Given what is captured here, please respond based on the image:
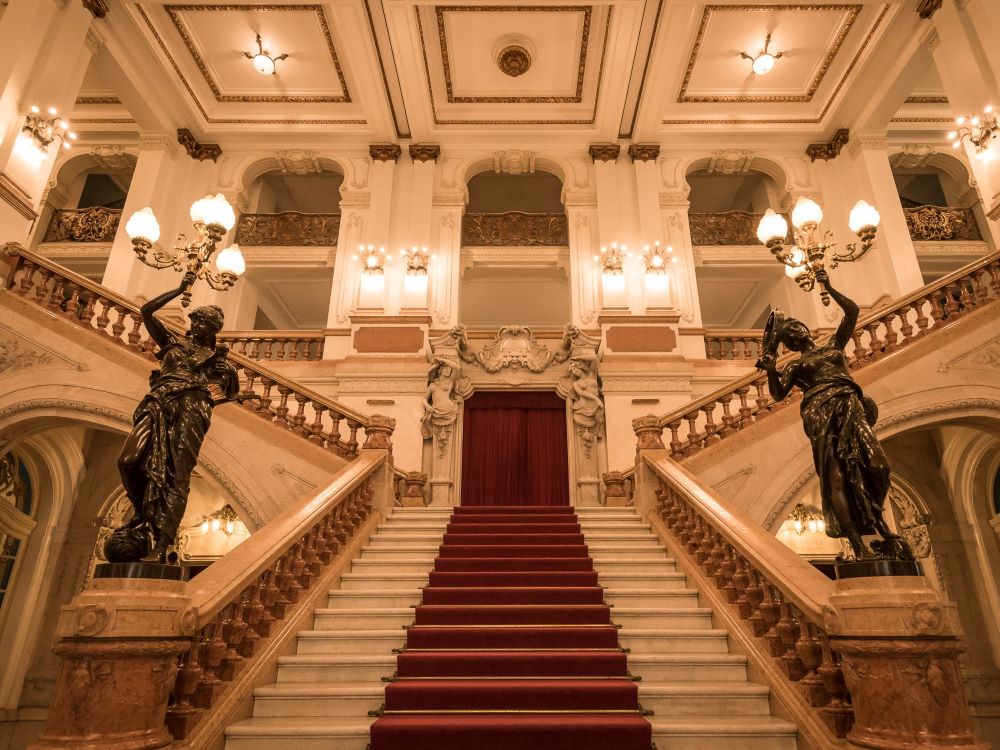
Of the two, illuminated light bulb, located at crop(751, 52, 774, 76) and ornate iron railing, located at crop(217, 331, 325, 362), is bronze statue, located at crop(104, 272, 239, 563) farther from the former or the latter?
illuminated light bulb, located at crop(751, 52, 774, 76)

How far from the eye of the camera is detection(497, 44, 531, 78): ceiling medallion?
9.69 meters

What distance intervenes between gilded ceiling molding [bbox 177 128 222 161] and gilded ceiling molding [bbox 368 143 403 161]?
9.37 ft

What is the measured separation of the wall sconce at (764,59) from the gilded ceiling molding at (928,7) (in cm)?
181

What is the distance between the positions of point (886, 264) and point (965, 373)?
405 cm

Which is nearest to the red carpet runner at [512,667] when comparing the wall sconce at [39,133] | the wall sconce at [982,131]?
the wall sconce at [39,133]

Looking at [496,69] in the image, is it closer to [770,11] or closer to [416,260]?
[416,260]

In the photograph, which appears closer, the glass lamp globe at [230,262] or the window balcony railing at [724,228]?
the glass lamp globe at [230,262]

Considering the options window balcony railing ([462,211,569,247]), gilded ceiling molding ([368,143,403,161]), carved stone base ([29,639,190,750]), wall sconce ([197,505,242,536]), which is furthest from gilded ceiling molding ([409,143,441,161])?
carved stone base ([29,639,190,750])

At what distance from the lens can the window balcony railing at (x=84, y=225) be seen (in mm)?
11375

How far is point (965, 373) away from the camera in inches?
243

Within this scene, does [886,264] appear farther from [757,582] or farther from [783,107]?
[757,582]

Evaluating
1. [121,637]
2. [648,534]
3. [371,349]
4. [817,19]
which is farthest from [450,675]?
[817,19]

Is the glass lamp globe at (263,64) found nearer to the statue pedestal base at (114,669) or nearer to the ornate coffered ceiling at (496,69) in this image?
the ornate coffered ceiling at (496,69)

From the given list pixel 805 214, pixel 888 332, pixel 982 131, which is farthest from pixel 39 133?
pixel 982 131
